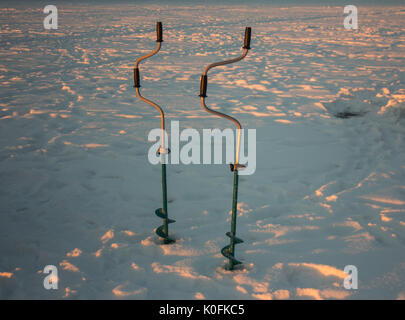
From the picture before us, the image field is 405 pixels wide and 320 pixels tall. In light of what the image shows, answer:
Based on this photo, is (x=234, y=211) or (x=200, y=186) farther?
(x=200, y=186)

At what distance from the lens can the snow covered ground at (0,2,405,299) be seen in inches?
90.8

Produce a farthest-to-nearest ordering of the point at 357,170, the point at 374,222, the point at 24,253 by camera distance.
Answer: the point at 357,170
the point at 374,222
the point at 24,253

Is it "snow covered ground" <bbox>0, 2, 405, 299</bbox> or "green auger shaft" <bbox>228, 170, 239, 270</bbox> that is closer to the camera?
"green auger shaft" <bbox>228, 170, 239, 270</bbox>

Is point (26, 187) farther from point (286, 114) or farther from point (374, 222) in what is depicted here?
point (286, 114)

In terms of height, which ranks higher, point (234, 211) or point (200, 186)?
point (234, 211)

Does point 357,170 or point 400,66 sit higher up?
point 400,66

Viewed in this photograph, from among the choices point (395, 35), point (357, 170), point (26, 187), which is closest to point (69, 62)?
point (26, 187)

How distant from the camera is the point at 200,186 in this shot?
351cm

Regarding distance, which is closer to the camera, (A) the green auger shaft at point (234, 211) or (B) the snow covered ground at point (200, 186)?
(A) the green auger shaft at point (234, 211)

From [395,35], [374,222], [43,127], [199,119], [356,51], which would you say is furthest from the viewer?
[395,35]

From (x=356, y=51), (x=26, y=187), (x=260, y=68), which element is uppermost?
(x=356, y=51)

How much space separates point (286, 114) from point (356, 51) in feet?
19.8

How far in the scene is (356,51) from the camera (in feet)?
31.8

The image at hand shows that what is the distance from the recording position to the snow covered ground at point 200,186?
2307 mm
